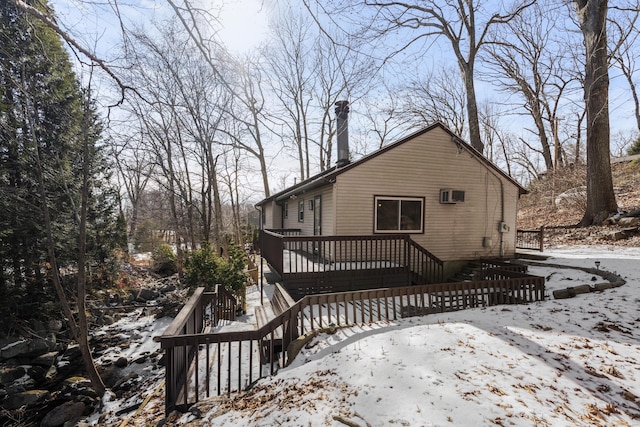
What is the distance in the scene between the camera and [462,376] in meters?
3.19

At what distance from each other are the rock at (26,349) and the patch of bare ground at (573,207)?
65.4 feet

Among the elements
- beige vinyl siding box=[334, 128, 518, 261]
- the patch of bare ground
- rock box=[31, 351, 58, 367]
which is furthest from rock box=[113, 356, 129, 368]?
the patch of bare ground

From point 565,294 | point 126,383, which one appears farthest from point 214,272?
point 565,294

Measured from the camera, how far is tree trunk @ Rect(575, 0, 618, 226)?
1148 centimetres

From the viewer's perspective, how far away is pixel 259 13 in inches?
147

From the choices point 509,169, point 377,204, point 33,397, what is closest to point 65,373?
point 33,397

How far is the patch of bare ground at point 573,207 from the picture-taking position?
11.7m

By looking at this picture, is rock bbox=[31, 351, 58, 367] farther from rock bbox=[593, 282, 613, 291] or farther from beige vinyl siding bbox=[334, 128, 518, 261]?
rock bbox=[593, 282, 613, 291]

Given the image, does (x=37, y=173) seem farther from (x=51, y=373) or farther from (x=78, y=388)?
(x=78, y=388)

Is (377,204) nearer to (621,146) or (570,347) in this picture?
(570,347)

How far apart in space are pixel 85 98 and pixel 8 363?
299 inches

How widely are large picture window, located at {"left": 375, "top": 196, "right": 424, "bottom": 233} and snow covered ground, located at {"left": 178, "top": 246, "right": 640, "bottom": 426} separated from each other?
4604 millimetres

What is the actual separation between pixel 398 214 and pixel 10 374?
11.8 m

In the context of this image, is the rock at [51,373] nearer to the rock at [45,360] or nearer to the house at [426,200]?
the rock at [45,360]
